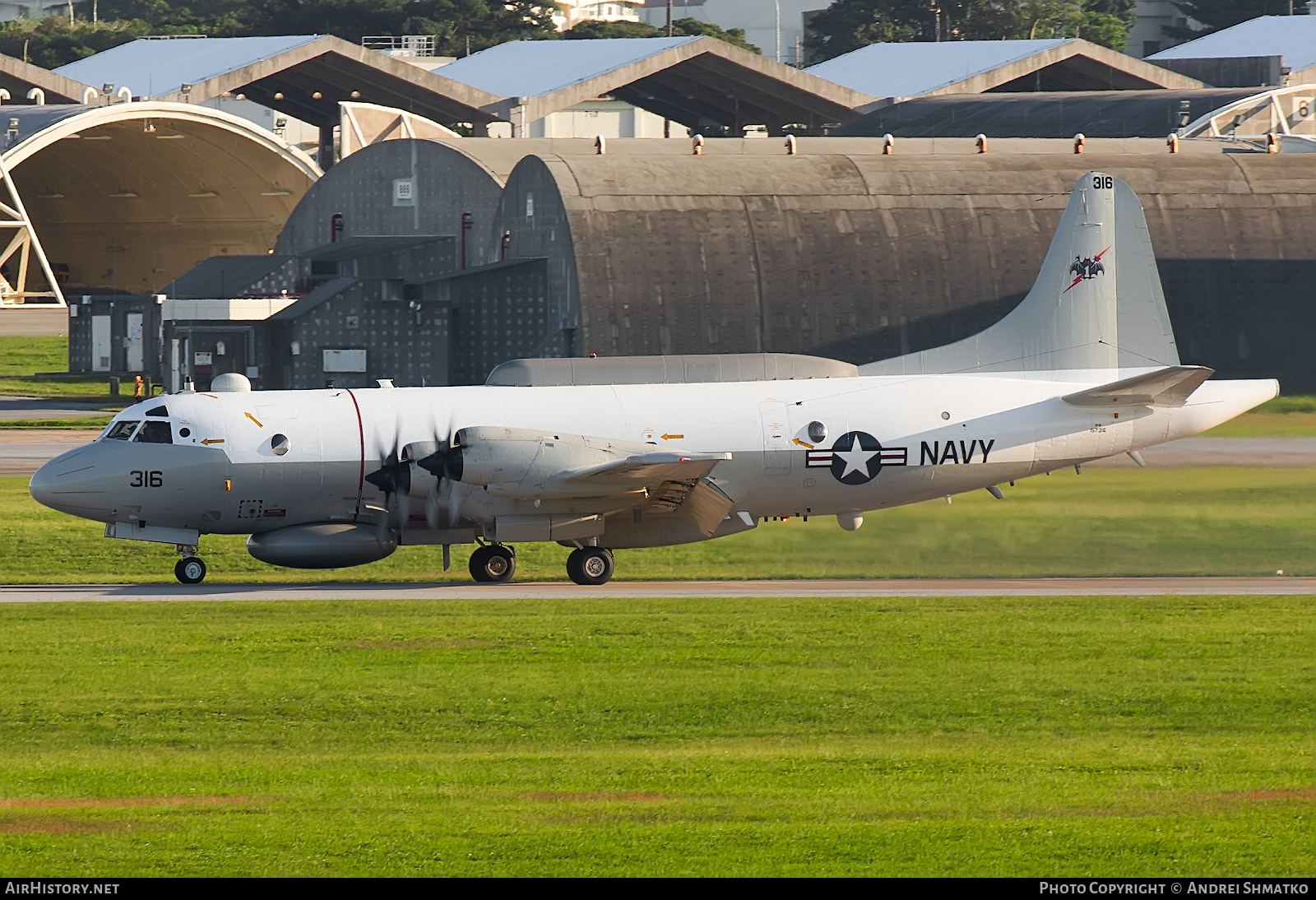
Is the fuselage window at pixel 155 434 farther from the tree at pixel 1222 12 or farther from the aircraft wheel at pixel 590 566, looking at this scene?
the tree at pixel 1222 12

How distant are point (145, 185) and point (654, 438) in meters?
73.5

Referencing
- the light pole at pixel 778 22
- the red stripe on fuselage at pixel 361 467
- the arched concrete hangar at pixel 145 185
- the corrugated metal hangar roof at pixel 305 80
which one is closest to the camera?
the red stripe on fuselage at pixel 361 467

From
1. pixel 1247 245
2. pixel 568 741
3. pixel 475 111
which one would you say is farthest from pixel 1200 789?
pixel 475 111

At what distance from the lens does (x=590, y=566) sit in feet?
102

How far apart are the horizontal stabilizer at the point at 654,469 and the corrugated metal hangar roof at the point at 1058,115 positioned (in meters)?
53.1

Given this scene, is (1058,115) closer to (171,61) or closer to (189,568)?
(171,61)

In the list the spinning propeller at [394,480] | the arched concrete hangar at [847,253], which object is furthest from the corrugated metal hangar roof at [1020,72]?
the spinning propeller at [394,480]

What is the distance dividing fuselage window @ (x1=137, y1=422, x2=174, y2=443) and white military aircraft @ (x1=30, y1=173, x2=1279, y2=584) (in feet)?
0.13

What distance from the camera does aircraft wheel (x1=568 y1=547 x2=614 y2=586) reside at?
3112 centimetres

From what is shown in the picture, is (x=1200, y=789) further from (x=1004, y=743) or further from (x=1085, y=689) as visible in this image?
(x=1085, y=689)

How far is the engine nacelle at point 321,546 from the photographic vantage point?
30062 millimetres

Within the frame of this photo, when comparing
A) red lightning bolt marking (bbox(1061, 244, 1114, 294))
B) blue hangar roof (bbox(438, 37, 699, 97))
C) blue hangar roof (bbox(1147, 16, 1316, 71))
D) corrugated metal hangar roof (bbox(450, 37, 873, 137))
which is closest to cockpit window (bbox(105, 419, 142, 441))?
red lightning bolt marking (bbox(1061, 244, 1114, 294))

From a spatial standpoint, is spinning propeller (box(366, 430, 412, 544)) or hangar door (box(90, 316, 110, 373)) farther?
hangar door (box(90, 316, 110, 373))

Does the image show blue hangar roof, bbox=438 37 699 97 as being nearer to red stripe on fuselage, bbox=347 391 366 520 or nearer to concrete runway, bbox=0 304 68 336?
concrete runway, bbox=0 304 68 336
